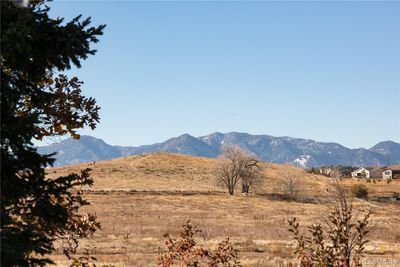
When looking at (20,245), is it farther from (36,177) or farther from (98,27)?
(98,27)

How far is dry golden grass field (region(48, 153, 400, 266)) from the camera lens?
2164cm

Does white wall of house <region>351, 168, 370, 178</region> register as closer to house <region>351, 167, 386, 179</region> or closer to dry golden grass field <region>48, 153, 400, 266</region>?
house <region>351, 167, 386, 179</region>

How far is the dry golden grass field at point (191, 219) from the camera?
852 inches

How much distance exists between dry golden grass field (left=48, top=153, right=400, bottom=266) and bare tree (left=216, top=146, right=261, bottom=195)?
7.40m

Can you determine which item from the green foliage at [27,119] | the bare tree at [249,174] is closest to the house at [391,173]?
the bare tree at [249,174]

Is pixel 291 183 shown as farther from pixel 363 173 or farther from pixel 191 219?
pixel 363 173

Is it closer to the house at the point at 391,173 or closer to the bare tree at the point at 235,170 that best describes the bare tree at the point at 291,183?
the bare tree at the point at 235,170

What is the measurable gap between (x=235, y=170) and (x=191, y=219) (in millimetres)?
38671

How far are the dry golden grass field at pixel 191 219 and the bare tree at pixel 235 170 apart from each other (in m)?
7.40

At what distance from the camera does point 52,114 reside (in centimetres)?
717

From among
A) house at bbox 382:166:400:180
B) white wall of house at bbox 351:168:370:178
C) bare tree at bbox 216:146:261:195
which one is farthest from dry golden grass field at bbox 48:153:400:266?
white wall of house at bbox 351:168:370:178

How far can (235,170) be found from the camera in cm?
7856

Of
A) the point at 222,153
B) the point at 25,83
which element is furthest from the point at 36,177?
the point at 222,153

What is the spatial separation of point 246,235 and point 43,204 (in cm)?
2590
